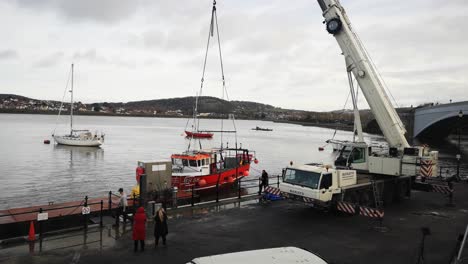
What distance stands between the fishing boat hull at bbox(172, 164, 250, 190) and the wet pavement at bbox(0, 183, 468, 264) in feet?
25.1

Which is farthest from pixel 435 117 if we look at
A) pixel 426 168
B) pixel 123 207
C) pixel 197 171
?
pixel 123 207

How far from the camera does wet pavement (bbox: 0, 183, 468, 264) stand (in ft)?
41.1

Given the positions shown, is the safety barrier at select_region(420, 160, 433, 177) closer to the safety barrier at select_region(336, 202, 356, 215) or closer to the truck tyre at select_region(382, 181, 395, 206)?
the truck tyre at select_region(382, 181, 395, 206)

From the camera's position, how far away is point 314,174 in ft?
58.7

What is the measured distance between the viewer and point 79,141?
8144cm

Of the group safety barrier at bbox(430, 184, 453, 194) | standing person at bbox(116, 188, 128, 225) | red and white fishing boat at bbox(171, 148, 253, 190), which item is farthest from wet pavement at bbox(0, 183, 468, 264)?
red and white fishing boat at bbox(171, 148, 253, 190)

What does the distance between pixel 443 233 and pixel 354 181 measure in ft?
15.0

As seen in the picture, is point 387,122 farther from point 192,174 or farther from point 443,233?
point 192,174

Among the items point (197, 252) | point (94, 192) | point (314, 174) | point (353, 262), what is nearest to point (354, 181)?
point (314, 174)

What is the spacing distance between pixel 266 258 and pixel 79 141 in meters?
81.7

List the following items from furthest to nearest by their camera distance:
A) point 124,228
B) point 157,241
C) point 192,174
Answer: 1. point 192,174
2. point 124,228
3. point 157,241

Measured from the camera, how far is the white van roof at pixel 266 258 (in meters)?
6.47

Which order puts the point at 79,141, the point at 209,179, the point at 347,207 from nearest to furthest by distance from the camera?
1. the point at 347,207
2. the point at 209,179
3. the point at 79,141

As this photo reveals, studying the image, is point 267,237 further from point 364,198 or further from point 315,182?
point 364,198
